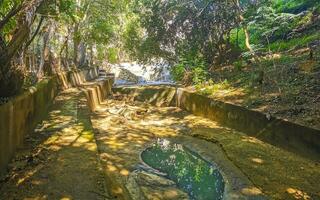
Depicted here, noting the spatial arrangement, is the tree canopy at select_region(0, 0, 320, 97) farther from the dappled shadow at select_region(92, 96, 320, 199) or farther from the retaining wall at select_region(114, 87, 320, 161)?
the dappled shadow at select_region(92, 96, 320, 199)

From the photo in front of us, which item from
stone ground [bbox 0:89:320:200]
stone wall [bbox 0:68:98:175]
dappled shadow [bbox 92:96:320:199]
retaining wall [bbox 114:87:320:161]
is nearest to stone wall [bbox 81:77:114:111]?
dappled shadow [bbox 92:96:320:199]

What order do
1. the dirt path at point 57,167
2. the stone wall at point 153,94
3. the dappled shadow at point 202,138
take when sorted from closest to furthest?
1. the dirt path at point 57,167
2. the dappled shadow at point 202,138
3. the stone wall at point 153,94

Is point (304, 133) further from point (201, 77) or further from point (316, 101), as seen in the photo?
point (201, 77)

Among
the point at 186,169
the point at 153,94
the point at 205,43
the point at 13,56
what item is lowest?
the point at 186,169

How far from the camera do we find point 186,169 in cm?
762

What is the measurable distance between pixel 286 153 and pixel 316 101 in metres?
1.65

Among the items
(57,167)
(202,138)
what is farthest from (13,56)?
(202,138)

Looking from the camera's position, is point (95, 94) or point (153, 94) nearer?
point (95, 94)

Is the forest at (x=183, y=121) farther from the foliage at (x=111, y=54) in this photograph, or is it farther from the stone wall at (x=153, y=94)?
the foliage at (x=111, y=54)

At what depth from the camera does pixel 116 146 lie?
8898mm

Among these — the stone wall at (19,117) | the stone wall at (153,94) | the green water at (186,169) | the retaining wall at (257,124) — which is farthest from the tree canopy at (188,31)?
the green water at (186,169)

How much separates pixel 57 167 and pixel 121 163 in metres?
2.43

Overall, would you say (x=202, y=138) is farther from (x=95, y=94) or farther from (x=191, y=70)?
(x=191, y=70)

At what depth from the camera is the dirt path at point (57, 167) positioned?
4.40 m
